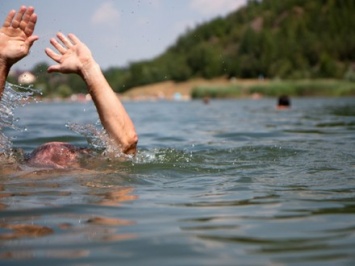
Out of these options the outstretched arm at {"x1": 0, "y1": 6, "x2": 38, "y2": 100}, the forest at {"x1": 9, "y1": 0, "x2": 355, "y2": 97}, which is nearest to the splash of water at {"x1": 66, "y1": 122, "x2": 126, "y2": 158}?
the outstretched arm at {"x1": 0, "y1": 6, "x2": 38, "y2": 100}

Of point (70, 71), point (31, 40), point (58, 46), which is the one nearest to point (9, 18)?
point (31, 40)

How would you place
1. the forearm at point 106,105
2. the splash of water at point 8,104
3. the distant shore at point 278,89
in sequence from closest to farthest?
the forearm at point 106,105 < the splash of water at point 8,104 < the distant shore at point 278,89

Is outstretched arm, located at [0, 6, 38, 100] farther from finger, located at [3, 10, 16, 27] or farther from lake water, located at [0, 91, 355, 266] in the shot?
lake water, located at [0, 91, 355, 266]

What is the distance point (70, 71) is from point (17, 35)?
0.50 meters

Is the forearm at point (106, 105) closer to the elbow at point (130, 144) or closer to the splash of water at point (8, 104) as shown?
the elbow at point (130, 144)

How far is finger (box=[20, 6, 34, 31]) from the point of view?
4727 mm

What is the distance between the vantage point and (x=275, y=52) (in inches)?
3720

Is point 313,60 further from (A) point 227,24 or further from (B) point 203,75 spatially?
(A) point 227,24

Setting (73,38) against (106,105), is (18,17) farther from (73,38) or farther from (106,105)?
(106,105)

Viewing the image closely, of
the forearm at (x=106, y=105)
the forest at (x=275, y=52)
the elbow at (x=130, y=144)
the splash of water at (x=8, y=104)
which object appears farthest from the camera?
the forest at (x=275, y=52)

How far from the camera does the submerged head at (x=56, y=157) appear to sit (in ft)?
15.0

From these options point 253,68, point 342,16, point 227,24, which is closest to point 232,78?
point 253,68

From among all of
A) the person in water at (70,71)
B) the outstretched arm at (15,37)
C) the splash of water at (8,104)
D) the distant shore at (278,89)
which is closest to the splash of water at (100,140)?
the person in water at (70,71)

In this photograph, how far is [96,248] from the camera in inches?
99.2
